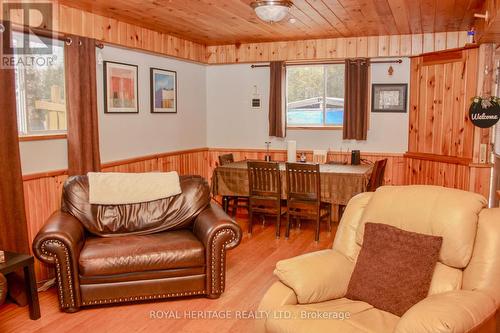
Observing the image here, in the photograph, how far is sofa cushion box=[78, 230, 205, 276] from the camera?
10.8 feet

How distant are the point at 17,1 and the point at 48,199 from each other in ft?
5.58

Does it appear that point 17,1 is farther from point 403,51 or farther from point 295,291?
point 403,51

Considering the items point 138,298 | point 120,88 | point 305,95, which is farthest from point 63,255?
point 305,95

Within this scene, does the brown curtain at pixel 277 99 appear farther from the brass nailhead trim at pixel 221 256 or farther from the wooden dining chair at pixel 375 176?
the brass nailhead trim at pixel 221 256

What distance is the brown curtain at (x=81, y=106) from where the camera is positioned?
14.0 ft

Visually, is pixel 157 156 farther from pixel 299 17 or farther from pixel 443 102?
pixel 443 102

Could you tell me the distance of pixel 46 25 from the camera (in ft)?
13.3

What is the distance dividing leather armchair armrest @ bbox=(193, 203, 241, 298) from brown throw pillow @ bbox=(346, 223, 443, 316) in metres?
1.25

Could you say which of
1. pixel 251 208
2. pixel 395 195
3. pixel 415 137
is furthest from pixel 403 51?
pixel 395 195

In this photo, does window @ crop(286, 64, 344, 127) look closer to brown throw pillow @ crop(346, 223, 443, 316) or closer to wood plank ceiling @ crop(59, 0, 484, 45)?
wood plank ceiling @ crop(59, 0, 484, 45)

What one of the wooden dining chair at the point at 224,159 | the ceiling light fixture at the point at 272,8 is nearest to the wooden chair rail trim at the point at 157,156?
the wooden dining chair at the point at 224,159

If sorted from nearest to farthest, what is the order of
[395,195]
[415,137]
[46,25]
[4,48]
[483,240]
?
[483,240] → [395,195] → [4,48] → [46,25] → [415,137]

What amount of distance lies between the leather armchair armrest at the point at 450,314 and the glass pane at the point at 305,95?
16.0ft

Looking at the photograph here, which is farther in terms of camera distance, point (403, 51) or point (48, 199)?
point (403, 51)
